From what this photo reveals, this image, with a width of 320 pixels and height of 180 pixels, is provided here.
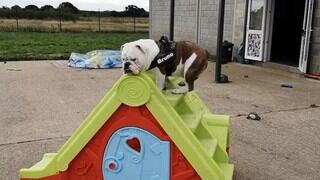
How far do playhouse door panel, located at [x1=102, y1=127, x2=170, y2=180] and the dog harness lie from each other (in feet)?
1.91

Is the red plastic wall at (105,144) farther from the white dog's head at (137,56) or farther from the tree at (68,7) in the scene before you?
the tree at (68,7)

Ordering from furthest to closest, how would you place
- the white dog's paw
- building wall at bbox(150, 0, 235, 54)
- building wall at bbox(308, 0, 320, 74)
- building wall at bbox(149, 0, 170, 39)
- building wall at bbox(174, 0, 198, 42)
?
building wall at bbox(149, 0, 170, 39) → building wall at bbox(174, 0, 198, 42) → building wall at bbox(150, 0, 235, 54) → building wall at bbox(308, 0, 320, 74) → the white dog's paw

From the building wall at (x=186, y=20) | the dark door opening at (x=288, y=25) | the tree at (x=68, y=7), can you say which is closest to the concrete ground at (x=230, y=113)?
the dark door opening at (x=288, y=25)

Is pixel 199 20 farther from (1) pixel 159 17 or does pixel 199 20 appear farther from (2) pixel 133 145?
(2) pixel 133 145

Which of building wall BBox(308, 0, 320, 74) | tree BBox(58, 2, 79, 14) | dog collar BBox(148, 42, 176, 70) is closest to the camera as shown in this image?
dog collar BBox(148, 42, 176, 70)

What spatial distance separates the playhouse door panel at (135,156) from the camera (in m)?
2.64

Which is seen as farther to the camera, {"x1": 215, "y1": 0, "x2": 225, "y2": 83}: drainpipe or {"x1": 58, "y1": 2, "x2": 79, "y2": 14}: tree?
{"x1": 58, "y1": 2, "x2": 79, "y2": 14}: tree

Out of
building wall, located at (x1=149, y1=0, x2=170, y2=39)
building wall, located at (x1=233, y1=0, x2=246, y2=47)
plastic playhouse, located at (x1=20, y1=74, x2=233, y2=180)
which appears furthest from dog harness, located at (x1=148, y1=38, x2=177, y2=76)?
building wall, located at (x1=149, y1=0, x2=170, y2=39)

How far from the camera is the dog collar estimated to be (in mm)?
3041

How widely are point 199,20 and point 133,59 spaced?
37.1 feet

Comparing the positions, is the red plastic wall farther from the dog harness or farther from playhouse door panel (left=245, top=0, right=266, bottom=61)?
playhouse door panel (left=245, top=0, right=266, bottom=61)

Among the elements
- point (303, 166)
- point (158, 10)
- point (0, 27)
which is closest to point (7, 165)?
point (303, 166)

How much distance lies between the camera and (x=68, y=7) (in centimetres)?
4028

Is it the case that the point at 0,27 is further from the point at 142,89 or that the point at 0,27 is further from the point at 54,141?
the point at 142,89
